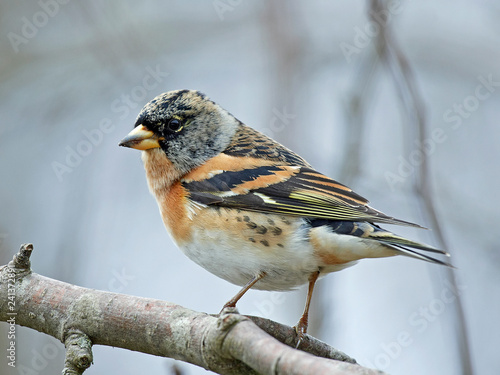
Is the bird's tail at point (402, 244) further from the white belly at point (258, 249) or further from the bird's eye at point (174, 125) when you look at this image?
the bird's eye at point (174, 125)

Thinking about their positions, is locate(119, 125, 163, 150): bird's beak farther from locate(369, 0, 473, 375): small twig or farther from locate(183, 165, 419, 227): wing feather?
locate(369, 0, 473, 375): small twig

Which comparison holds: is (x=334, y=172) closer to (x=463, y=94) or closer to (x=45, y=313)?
(x=45, y=313)

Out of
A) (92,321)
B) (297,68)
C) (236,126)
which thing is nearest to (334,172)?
(236,126)

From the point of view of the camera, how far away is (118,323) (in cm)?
284

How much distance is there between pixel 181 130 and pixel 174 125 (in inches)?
2.5

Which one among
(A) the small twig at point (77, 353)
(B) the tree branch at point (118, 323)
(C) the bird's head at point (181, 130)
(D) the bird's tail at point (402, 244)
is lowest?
(A) the small twig at point (77, 353)

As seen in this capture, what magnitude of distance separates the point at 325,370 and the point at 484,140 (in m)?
5.98

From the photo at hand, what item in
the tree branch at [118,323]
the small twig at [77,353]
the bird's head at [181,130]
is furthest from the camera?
the bird's head at [181,130]

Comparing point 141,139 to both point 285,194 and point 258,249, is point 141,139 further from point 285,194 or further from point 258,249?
point 258,249

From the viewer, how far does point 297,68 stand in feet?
20.3

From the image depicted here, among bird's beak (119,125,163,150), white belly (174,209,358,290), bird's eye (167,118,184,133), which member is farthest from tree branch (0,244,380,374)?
bird's eye (167,118,184,133)

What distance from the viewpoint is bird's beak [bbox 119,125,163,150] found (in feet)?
12.9

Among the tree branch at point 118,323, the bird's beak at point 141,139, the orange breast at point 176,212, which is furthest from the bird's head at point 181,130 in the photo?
the tree branch at point 118,323

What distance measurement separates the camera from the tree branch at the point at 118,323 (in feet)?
8.08
